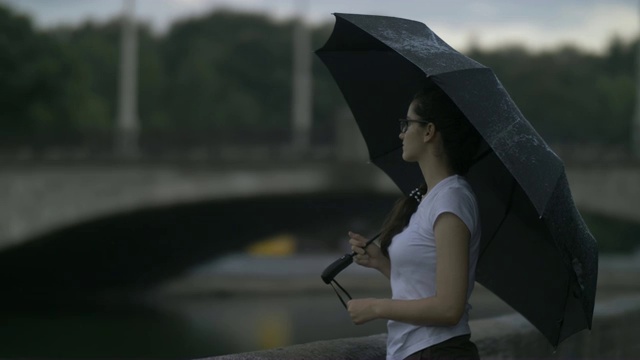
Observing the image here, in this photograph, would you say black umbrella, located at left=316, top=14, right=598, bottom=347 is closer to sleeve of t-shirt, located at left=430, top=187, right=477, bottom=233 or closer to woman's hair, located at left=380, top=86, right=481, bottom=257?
woman's hair, located at left=380, top=86, right=481, bottom=257

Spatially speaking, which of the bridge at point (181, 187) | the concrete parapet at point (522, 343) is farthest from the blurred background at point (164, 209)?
the concrete parapet at point (522, 343)

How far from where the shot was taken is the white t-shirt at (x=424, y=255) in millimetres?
2887

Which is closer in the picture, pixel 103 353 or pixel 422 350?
pixel 422 350

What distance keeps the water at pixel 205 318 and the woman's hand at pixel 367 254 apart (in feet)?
61.9

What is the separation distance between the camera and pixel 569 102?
5150 centimetres

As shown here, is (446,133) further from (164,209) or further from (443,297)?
(164,209)

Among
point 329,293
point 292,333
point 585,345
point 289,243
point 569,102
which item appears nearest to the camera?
point 585,345

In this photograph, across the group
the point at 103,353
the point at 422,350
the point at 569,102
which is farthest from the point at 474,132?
the point at 569,102

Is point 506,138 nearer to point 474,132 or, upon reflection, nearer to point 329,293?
point 474,132

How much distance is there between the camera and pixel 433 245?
A: 288 cm

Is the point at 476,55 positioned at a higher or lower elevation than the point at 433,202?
higher

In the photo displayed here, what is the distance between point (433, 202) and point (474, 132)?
0.26m

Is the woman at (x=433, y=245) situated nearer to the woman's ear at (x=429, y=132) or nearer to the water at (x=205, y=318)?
the woman's ear at (x=429, y=132)

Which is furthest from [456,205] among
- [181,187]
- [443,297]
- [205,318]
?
[205,318]
